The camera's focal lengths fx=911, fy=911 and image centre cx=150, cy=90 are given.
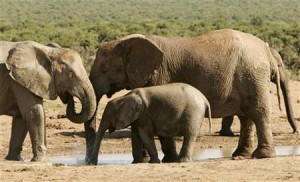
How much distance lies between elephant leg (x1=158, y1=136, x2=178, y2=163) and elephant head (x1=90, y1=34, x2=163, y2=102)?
0.92 metres

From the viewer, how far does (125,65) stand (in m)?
12.4

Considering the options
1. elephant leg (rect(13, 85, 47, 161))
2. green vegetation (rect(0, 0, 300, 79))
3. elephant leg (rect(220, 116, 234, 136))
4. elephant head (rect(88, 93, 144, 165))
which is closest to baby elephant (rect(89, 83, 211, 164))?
elephant head (rect(88, 93, 144, 165))

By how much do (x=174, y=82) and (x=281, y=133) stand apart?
185 inches

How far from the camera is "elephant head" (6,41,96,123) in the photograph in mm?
10797

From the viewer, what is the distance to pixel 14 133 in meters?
11.2

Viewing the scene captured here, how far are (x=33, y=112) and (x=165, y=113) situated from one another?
5.51 ft

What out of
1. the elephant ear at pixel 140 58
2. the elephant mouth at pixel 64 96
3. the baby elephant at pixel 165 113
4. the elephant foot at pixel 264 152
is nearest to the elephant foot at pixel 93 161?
the baby elephant at pixel 165 113

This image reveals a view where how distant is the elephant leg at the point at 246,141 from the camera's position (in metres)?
12.9

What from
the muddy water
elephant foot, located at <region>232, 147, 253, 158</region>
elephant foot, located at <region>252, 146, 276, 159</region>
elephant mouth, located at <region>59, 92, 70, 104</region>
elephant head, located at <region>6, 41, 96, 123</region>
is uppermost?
elephant head, located at <region>6, 41, 96, 123</region>

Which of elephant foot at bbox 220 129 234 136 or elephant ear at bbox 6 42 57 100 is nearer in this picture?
elephant ear at bbox 6 42 57 100

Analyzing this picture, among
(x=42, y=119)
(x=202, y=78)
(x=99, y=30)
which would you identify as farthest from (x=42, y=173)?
(x=99, y=30)

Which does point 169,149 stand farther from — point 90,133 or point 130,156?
point 130,156

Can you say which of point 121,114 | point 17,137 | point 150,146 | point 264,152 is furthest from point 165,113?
point 17,137

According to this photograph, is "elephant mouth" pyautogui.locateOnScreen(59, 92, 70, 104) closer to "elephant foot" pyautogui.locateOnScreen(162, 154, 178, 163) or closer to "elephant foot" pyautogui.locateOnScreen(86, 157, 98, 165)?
"elephant foot" pyautogui.locateOnScreen(86, 157, 98, 165)
